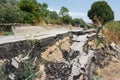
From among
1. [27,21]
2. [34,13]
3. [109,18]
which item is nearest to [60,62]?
[27,21]

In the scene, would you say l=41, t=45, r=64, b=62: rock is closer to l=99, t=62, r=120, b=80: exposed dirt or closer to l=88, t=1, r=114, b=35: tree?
l=99, t=62, r=120, b=80: exposed dirt

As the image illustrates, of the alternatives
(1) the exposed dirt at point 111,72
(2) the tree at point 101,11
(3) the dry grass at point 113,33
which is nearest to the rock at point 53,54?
(1) the exposed dirt at point 111,72

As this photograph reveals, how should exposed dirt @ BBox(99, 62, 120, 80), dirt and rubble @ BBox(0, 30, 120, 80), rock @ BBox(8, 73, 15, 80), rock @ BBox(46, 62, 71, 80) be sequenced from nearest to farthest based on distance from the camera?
rock @ BBox(8, 73, 15, 80) → dirt and rubble @ BBox(0, 30, 120, 80) → rock @ BBox(46, 62, 71, 80) → exposed dirt @ BBox(99, 62, 120, 80)

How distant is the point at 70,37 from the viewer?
1205 centimetres

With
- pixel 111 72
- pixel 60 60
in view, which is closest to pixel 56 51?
pixel 60 60

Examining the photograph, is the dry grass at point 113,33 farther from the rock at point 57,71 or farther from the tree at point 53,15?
the tree at point 53,15

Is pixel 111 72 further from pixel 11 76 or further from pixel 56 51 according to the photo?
pixel 11 76

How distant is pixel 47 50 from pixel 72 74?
1365 mm

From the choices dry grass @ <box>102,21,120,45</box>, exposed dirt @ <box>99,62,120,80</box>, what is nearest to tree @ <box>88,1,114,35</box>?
dry grass @ <box>102,21,120,45</box>

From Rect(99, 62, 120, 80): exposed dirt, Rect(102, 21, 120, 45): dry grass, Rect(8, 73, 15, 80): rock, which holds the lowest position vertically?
Rect(99, 62, 120, 80): exposed dirt

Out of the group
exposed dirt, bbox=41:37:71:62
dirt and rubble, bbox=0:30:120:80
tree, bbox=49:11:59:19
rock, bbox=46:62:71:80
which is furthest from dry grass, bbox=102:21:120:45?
tree, bbox=49:11:59:19

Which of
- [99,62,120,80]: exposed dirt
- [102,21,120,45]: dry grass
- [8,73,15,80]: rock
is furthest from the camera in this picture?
[102,21,120,45]: dry grass

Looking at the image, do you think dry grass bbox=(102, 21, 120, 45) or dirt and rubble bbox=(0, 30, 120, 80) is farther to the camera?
dry grass bbox=(102, 21, 120, 45)

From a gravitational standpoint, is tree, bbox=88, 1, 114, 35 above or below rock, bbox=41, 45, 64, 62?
above
